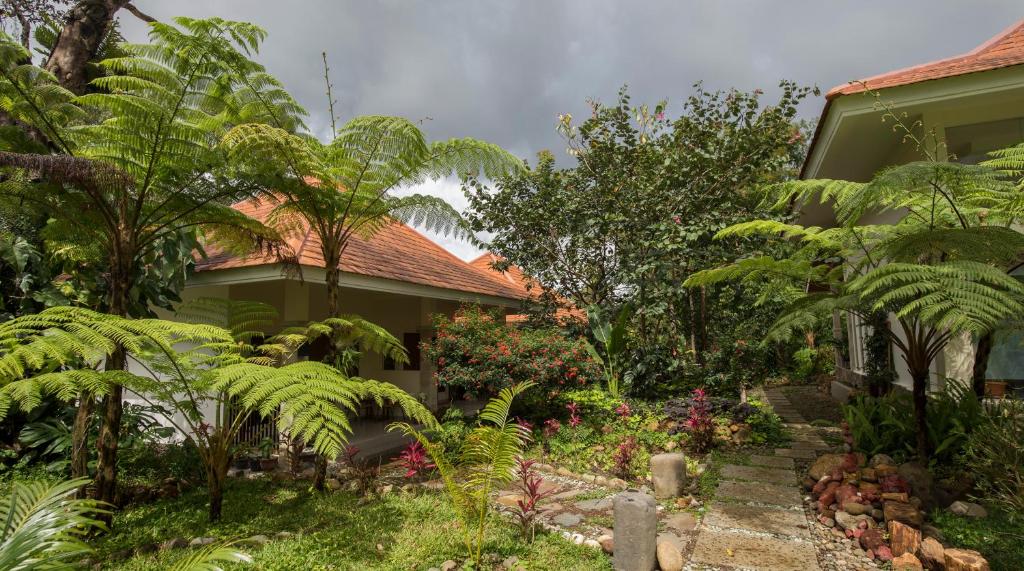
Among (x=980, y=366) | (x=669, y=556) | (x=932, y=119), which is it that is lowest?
(x=669, y=556)

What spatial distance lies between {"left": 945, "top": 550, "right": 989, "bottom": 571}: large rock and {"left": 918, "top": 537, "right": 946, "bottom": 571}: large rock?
6 cm

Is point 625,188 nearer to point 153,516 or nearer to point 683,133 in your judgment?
point 683,133

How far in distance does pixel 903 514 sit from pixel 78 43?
10.7 meters

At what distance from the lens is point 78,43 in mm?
7168

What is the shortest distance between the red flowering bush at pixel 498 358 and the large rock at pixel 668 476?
7.84 feet

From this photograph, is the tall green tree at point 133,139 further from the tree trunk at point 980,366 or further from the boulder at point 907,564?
the tree trunk at point 980,366

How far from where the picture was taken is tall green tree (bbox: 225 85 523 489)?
463 centimetres

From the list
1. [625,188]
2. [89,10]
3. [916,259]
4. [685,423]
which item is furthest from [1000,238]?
[89,10]

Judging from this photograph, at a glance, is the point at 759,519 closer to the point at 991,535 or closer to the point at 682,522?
the point at 682,522

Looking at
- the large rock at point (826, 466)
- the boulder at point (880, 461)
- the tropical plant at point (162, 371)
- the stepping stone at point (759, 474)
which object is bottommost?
the stepping stone at point (759, 474)

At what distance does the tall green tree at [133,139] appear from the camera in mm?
4070

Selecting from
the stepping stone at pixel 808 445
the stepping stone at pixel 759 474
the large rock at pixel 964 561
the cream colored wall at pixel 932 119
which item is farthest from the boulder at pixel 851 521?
the cream colored wall at pixel 932 119

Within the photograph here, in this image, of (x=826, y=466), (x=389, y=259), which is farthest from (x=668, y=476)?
(x=389, y=259)

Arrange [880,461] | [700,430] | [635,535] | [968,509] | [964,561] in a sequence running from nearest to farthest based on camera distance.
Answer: [964,561], [635,535], [968,509], [880,461], [700,430]
